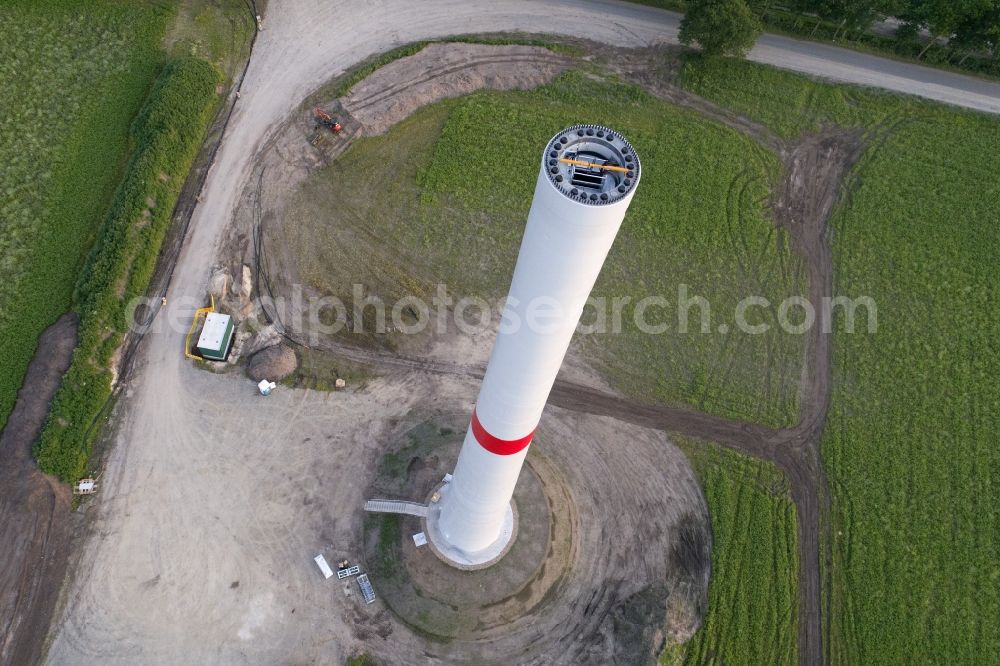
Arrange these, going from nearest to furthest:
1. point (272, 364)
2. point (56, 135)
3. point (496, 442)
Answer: point (496, 442), point (272, 364), point (56, 135)

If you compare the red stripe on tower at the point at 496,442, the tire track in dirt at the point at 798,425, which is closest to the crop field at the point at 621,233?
the tire track in dirt at the point at 798,425

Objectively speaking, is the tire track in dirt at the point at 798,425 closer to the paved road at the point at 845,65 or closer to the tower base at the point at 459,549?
the tower base at the point at 459,549

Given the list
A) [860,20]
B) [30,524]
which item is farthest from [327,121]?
[860,20]

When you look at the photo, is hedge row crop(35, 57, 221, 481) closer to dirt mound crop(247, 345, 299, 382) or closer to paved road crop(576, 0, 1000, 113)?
dirt mound crop(247, 345, 299, 382)

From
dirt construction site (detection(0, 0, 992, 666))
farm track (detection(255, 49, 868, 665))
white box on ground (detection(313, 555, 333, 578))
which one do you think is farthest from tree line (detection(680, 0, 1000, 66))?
white box on ground (detection(313, 555, 333, 578))

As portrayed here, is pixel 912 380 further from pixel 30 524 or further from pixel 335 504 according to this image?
pixel 30 524

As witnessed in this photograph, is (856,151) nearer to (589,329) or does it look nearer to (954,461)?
(954,461)
